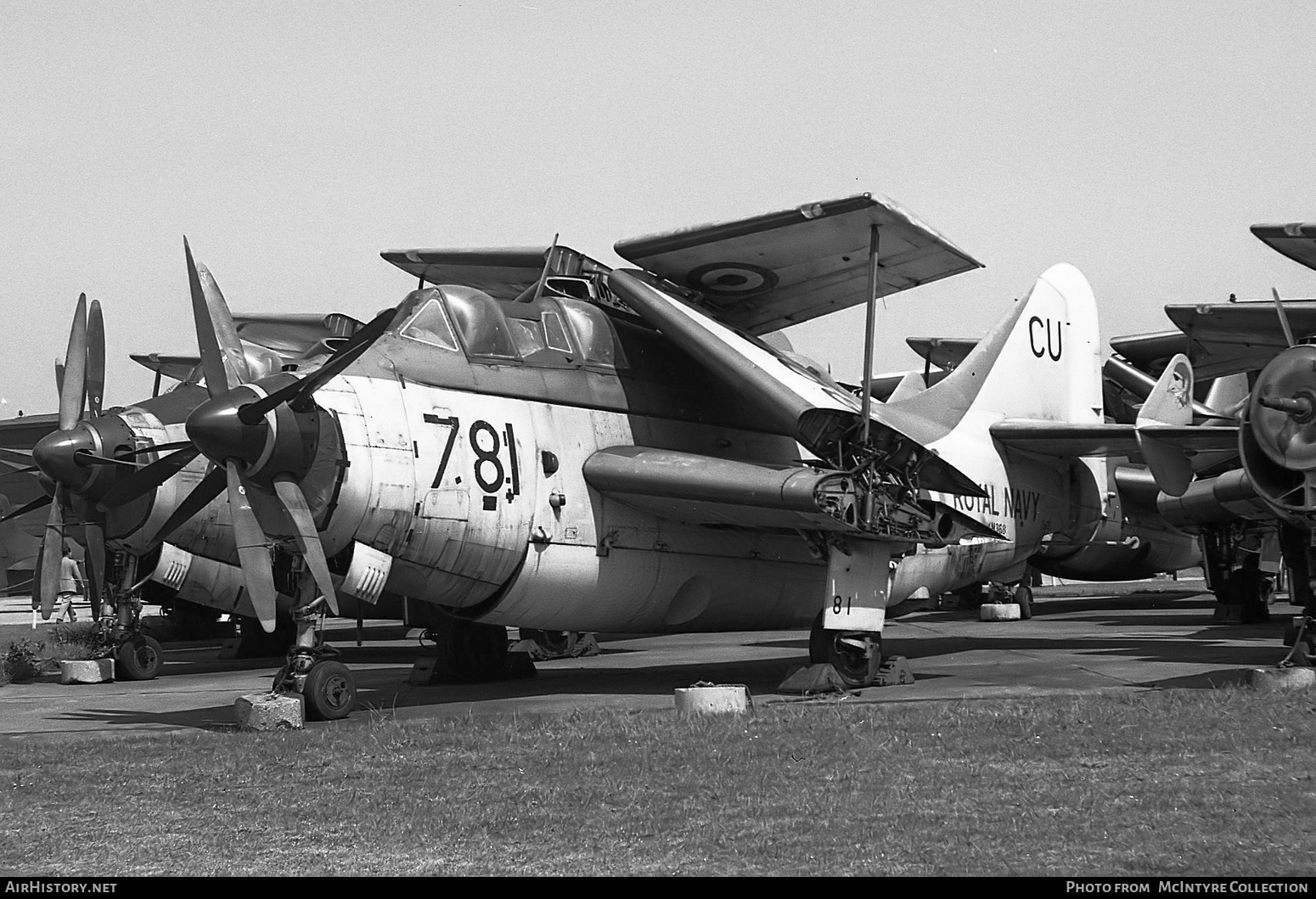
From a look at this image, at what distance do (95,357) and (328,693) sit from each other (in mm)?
8060

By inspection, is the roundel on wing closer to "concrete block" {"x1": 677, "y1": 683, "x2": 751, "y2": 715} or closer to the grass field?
"concrete block" {"x1": 677, "y1": 683, "x2": 751, "y2": 715}

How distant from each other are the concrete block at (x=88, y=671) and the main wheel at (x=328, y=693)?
26.3 feet

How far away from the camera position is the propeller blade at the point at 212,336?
12.0 m

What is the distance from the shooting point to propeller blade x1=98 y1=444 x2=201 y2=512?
12.7 m

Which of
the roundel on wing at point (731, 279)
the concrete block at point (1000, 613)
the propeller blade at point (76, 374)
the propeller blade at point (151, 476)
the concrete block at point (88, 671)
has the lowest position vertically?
the concrete block at point (88, 671)

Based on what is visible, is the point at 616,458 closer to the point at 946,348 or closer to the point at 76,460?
the point at 76,460

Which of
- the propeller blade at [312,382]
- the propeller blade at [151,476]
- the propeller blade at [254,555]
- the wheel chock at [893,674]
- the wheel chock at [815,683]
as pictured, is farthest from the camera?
the wheel chock at [893,674]

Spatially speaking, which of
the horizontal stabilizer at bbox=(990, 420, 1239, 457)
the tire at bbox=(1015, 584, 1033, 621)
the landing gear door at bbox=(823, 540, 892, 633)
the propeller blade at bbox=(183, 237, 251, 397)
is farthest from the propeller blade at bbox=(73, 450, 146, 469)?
the tire at bbox=(1015, 584, 1033, 621)

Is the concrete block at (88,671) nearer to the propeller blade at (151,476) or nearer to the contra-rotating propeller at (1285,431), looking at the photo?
the propeller blade at (151,476)

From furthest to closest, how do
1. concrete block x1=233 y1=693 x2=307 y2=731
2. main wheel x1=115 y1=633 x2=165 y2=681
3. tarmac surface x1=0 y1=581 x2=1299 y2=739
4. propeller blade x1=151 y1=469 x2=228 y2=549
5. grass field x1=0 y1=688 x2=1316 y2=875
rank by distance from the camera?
1. main wheel x1=115 y1=633 x2=165 y2=681
2. tarmac surface x1=0 y1=581 x2=1299 y2=739
3. propeller blade x1=151 y1=469 x2=228 y2=549
4. concrete block x1=233 y1=693 x2=307 y2=731
5. grass field x1=0 y1=688 x2=1316 y2=875

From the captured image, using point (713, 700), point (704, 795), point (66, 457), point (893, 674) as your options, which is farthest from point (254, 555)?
point (893, 674)

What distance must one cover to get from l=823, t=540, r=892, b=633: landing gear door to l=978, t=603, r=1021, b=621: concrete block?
15047mm

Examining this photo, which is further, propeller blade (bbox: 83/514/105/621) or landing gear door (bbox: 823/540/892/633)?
propeller blade (bbox: 83/514/105/621)

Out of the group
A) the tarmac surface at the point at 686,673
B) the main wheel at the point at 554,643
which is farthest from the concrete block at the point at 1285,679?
the main wheel at the point at 554,643
